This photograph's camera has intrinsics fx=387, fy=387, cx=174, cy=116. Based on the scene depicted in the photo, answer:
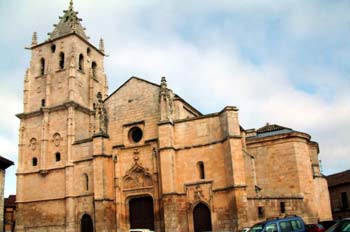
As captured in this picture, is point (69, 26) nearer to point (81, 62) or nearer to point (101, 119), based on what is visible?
point (81, 62)

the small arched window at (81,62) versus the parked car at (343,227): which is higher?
the small arched window at (81,62)

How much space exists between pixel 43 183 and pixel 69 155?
3328 millimetres

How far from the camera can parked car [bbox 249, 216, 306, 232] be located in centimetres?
1406

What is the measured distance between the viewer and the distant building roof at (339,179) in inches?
1663

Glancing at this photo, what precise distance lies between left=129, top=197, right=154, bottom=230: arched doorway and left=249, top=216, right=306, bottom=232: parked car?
12.9 metres

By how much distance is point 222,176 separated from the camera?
24516 millimetres

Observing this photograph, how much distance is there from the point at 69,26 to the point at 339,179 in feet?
109

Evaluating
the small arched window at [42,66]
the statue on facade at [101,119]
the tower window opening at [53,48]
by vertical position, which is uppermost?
the tower window opening at [53,48]

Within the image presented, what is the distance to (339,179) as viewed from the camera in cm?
4391

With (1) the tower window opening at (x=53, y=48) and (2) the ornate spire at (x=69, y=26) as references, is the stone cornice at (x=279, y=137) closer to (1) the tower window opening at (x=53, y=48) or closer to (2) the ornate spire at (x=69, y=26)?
(2) the ornate spire at (x=69, y=26)

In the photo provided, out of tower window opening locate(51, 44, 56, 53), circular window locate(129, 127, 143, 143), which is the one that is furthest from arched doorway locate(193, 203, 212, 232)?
tower window opening locate(51, 44, 56, 53)

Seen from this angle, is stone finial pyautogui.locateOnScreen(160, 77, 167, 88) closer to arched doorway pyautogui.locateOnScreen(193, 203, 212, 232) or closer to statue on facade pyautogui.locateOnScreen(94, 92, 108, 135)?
statue on facade pyautogui.locateOnScreen(94, 92, 108, 135)

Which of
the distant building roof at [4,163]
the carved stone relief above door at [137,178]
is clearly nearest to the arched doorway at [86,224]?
the carved stone relief above door at [137,178]

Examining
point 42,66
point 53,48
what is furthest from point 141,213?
point 53,48
